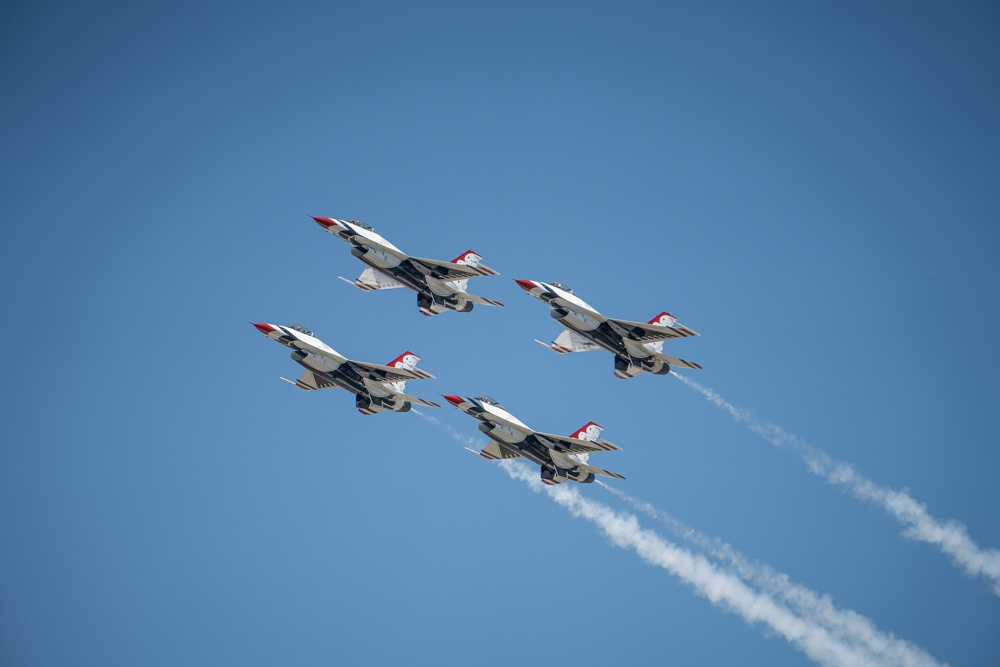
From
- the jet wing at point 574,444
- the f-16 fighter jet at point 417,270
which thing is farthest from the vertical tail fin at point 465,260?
the jet wing at point 574,444

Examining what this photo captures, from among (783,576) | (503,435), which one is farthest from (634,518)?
(503,435)

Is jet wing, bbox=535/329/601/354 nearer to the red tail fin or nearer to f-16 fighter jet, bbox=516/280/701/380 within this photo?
f-16 fighter jet, bbox=516/280/701/380

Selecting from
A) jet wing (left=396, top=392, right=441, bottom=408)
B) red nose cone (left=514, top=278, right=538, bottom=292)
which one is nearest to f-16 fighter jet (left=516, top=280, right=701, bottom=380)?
red nose cone (left=514, top=278, right=538, bottom=292)

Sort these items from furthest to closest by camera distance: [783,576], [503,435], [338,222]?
[783,576], [338,222], [503,435]

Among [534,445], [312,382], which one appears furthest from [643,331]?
[312,382]

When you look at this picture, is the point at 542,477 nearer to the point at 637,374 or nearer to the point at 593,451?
the point at 593,451

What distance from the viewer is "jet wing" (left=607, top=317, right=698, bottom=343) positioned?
10225cm

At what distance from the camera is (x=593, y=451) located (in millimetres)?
100375

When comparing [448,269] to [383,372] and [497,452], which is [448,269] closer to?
[383,372]

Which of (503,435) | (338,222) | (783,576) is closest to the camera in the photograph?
(503,435)

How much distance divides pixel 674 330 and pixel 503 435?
15.0 m

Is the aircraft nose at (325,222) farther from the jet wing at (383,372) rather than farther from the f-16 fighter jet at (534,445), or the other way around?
the f-16 fighter jet at (534,445)

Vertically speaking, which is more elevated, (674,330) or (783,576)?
(674,330)

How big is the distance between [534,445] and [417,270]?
17119mm
